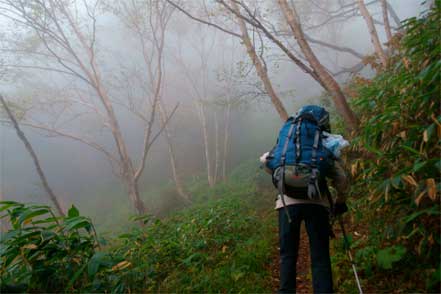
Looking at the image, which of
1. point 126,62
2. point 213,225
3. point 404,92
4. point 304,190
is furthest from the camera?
point 126,62

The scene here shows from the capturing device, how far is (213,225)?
458 centimetres

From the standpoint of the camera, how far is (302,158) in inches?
75.7

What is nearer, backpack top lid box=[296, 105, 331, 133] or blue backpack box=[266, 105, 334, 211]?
blue backpack box=[266, 105, 334, 211]

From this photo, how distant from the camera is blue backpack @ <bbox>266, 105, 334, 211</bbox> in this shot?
73.5 inches

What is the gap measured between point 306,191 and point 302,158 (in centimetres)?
23

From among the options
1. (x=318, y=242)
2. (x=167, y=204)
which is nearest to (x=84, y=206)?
(x=167, y=204)

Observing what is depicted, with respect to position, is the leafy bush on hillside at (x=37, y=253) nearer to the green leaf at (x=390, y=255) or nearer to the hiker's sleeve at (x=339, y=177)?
the hiker's sleeve at (x=339, y=177)

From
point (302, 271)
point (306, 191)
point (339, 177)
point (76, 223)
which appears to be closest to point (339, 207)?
point (339, 177)

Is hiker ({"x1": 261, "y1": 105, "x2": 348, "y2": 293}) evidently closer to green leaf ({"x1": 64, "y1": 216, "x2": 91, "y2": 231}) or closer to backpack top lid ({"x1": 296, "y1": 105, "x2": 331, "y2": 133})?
backpack top lid ({"x1": 296, "y1": 105, "x2": 331, "y2": 133})

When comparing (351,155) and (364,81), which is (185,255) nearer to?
(351,155)

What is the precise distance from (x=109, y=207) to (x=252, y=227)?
15.2 m

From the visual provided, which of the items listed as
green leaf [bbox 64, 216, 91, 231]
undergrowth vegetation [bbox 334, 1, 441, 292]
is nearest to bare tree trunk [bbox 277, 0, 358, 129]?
undergrowth vegetation [bbox 334, 1, 441, 292]

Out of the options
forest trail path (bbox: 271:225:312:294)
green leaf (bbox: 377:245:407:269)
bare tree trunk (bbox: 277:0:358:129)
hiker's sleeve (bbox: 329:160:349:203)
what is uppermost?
bare tree trunk (bbox: 277:0:358:129)

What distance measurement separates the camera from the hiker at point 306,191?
1.88 meters
